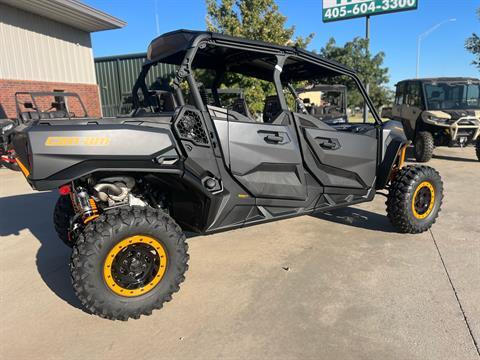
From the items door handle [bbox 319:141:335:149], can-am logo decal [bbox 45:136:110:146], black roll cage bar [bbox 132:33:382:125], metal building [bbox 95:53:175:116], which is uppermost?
metal building [bbox 95:53:175:116]

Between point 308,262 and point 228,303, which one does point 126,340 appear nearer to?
point 228,303

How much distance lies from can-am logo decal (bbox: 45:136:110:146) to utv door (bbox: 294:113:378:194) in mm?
1794

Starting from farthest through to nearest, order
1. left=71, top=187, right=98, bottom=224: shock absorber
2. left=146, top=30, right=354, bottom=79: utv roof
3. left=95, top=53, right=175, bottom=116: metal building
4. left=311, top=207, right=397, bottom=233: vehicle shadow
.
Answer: left=95, top=53, right=175, bottom=116: metal building
left=311, top=207, right=397, bottom=233: vehicle shadow
left=146, top=30, right=354, bottom=79: utv roof
left=71, top=187, right=98, bottom=224: shock absorber

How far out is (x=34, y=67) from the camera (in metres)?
13.3

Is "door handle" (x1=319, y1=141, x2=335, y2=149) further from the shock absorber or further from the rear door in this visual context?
the shock absorber

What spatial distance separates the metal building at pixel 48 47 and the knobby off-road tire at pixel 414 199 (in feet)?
41.6

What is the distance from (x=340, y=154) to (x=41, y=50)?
1369cm

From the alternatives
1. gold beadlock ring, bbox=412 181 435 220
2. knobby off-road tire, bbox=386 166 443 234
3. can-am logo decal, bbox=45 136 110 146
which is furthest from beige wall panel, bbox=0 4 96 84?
gold beadlock ring, bbox=412 181 435 220

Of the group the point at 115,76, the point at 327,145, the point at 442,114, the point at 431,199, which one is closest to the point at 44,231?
the point at 327,145

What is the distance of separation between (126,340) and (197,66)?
116 inches

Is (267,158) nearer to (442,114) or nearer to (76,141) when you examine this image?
(76,141)

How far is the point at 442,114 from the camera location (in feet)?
30.9

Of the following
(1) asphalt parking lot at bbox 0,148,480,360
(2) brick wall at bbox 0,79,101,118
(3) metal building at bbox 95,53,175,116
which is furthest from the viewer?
(3) metal building at bbox 95,53,175,116

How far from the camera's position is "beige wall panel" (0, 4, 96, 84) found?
481 inches
